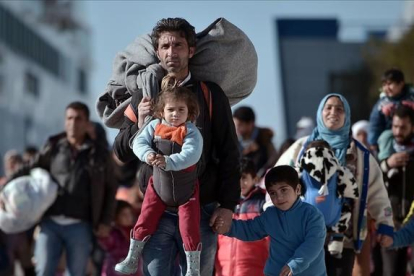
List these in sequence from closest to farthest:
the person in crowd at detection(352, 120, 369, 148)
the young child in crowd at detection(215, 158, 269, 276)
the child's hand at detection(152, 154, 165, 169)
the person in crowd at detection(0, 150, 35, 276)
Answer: the child's hand at detection(152, 154, 165, 169) → the young child in crowd at detection(215, 158, 269, 276) → the person in crowd at detection(352, 120, 369, 148) → the person in crowd at detection(0, 150, 35, 276)

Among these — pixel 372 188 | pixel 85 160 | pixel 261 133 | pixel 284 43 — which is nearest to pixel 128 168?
pixel 261 133

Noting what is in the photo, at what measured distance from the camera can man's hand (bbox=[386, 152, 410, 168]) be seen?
33.2 ft

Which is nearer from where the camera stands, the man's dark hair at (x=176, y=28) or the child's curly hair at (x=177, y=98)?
the child's curly hair at (x=177, y=98)

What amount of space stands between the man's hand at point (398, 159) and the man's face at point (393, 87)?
0.72 m

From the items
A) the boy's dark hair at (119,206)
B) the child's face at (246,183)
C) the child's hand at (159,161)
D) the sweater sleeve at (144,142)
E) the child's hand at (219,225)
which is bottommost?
the child's hand at (219,225)

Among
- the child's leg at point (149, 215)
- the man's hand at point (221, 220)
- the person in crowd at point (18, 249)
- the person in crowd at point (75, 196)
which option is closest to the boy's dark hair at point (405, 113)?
the person in crowd at point (75, 196)

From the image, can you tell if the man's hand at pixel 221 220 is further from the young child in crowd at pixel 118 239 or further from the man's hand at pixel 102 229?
the young child in crowd at pixel 118 239

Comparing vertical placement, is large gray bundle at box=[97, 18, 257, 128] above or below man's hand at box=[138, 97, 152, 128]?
above

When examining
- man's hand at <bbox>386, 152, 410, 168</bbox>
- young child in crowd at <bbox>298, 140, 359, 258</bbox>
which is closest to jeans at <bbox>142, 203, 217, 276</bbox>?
young child in crowd at <bbox>298, 140, 359, 258</bbox>

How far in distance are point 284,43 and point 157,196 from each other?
15.4 metres

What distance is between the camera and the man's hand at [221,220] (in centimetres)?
651

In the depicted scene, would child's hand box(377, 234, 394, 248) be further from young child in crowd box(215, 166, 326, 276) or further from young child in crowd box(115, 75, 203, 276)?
young child in crowd box(115, 75, 203, 276)

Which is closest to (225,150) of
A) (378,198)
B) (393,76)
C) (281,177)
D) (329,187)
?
(281,177)

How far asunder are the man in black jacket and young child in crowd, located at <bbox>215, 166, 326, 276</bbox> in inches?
26.6
